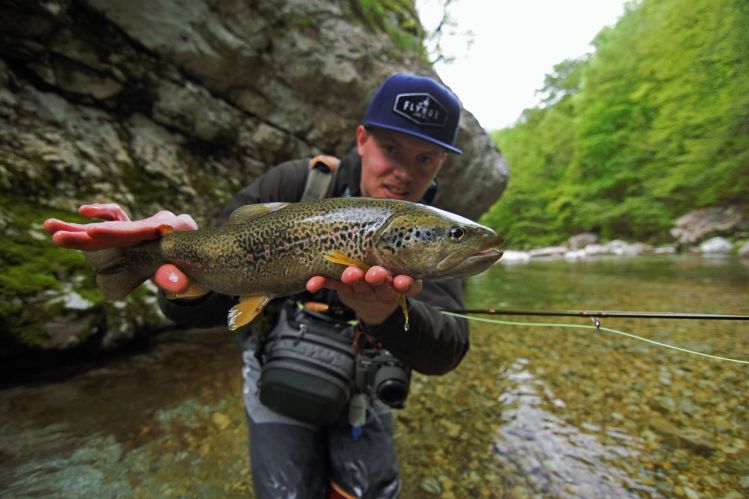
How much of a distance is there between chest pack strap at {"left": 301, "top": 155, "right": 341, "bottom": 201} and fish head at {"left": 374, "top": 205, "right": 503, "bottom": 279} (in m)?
1.35

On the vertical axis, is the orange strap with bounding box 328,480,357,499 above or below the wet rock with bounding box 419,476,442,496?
below

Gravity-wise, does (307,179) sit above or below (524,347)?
above

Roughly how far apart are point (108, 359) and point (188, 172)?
10.2 ft

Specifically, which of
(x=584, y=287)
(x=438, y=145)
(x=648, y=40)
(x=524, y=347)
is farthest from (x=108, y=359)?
(x=648, y=40)

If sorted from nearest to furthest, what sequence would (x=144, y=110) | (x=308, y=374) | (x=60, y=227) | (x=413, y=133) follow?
(x=60, y=227) < (x=308, y=374) < (x=413, y=133) < (x=144, y=110)

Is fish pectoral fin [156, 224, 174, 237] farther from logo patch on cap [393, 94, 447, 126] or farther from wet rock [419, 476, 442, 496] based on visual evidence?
wet rock [419, 476, 442, 496]

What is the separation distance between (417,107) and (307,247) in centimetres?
148

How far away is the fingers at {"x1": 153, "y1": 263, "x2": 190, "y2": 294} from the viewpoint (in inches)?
67.2

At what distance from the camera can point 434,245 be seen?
1.49 metres

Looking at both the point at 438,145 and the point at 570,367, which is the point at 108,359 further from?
the point at 570,367

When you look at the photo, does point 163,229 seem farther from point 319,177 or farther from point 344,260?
point 319,177

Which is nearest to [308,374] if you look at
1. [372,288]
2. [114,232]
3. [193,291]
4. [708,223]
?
[193,291]

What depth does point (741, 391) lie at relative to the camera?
346cm

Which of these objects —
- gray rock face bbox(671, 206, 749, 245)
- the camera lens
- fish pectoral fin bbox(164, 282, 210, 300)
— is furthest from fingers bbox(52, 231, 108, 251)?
gray rock face bbox(671, 206, 749, 245)
